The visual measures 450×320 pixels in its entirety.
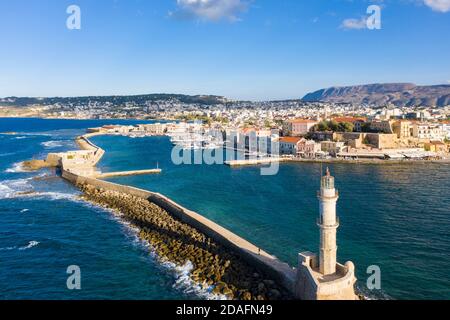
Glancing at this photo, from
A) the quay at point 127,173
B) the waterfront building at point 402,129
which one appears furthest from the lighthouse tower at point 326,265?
the waterfront building at point 402,129

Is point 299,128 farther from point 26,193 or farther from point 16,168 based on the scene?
point 26,193

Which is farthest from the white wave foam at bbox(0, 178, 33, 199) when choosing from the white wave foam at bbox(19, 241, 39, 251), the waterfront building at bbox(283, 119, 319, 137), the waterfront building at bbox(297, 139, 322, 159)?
the waterfront building at bbox(283, 119, 319, 137)

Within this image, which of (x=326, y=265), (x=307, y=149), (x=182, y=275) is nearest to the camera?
(x=326, y=265)

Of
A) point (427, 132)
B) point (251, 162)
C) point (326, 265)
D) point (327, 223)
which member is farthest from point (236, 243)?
point (427, 132)

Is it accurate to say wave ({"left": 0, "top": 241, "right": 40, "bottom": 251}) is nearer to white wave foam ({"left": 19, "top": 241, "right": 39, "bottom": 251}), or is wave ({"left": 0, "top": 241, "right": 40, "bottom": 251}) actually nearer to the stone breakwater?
white wave foam ({"left": 19, "top": 241, "right": 39, "bottom": 251})
